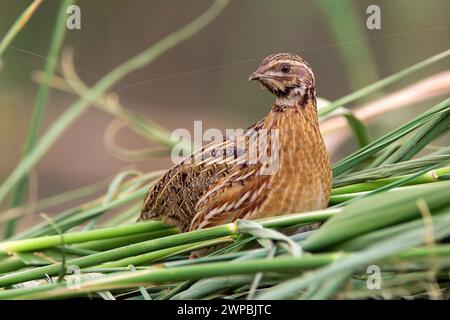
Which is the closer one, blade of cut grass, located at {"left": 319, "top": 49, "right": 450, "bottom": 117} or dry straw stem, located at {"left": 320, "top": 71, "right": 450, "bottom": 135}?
blade of cut grass, located at {"left": 319, "top": 49, "right": 450, "bottom": 117}

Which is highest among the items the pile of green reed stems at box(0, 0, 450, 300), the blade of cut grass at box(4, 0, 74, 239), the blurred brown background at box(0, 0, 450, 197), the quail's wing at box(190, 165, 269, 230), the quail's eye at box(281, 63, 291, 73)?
the blurred brown background at box(0, 0, 450, 197)

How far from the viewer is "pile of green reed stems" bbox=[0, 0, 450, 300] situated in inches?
72.4

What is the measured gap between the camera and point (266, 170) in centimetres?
256

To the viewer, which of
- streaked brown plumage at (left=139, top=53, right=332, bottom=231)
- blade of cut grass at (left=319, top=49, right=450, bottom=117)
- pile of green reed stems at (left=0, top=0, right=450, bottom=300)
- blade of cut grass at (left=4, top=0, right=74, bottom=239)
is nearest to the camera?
pile of green reed stems at (left=0, top=0, right=450, bottom=300)

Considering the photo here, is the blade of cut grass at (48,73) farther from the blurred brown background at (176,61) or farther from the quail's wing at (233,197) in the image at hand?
the blurred brown background at (176,61)

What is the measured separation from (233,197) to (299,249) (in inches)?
26.1

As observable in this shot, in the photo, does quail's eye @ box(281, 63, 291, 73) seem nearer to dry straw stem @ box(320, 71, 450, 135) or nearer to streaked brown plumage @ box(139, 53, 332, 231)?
streaked brown plumage @ box(139, 53, 332, 231)

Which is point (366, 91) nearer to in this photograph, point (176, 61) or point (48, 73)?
point (48, 73)

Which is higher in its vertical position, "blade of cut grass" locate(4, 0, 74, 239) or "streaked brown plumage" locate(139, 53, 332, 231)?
"blade of cut grass" locate(4, 0, 74, 239)

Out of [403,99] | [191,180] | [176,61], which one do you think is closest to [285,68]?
[191,180]

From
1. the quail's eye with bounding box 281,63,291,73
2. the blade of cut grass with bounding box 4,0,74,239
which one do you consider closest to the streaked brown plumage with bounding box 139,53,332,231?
the quail's eye with bounding box 281,63,291,73

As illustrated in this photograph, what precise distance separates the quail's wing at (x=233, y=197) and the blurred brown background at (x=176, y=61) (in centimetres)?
154

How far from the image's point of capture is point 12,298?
213 centimetres

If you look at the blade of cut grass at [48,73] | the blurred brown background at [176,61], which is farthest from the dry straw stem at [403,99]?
the blade of cut grass at [48,73]
